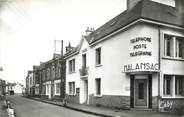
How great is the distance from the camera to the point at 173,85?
14.8 metres

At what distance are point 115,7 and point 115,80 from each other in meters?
10.1

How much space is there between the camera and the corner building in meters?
13.8

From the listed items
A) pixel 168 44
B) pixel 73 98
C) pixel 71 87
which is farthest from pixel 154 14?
pixel 71 87

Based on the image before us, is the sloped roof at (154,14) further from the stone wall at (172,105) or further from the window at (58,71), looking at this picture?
the window at (58,71)

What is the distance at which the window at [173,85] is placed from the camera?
14.7 metres

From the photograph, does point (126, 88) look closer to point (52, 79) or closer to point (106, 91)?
point (106, 91)

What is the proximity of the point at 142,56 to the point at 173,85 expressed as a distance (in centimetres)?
312

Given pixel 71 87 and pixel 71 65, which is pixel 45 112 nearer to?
pixel 71 87

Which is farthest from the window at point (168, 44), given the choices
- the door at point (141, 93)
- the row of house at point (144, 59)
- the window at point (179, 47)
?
the door at point (141, 93)

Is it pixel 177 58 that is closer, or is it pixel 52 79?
pixel 177 58

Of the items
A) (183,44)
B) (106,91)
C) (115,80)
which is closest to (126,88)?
(115,80)

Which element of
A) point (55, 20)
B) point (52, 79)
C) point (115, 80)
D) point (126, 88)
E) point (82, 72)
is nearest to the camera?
point (55, 20)

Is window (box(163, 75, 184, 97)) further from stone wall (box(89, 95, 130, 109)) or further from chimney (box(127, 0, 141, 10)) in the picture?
chimney (box(127, 0, 141, 10))

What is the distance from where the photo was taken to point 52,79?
33.4 m
